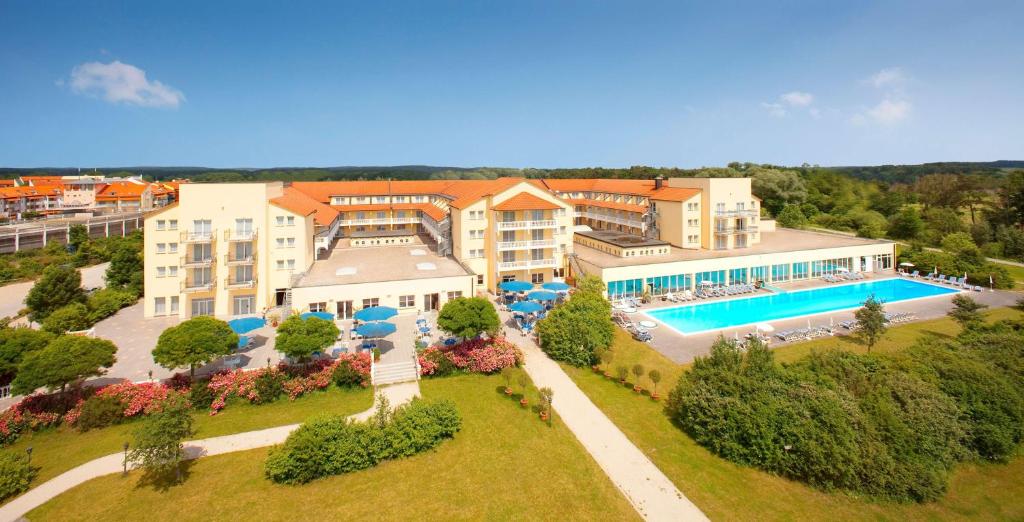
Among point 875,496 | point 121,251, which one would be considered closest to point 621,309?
point 875,496

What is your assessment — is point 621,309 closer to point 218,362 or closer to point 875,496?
point 875,496

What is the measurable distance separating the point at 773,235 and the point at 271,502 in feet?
180

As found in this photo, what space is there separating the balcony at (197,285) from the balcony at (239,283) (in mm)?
775

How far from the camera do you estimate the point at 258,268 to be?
33.9 meters

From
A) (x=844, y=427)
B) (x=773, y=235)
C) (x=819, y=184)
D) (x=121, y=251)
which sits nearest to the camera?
(x=844, y=427)

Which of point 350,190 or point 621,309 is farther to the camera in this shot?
point 350,190

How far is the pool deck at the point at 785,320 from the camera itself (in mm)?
27872

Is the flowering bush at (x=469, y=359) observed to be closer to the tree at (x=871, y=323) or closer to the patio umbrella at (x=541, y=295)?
the patio umbrella at (x=541, y=295)

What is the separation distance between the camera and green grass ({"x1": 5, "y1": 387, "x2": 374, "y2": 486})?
17.7 m

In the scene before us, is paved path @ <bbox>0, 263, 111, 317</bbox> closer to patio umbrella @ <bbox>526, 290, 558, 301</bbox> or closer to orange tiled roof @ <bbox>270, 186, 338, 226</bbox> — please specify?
orange tiled roof @ <bbox>270, 186, 338, 226</bbox>

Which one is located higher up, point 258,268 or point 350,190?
point 350,190

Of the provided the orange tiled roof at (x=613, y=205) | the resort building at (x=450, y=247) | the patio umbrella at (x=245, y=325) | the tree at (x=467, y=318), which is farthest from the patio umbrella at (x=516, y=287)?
the orange tiled roof at (x=613, y=205)

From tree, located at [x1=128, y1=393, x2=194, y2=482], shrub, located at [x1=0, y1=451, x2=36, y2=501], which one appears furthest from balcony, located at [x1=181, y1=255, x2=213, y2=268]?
tree, located at [x1=128, y1=393, x2=194, y2=482]

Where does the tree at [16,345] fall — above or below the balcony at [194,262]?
below
